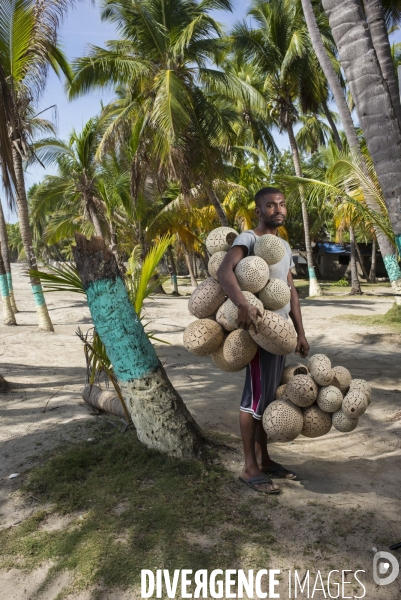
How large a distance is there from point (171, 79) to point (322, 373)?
11351mm

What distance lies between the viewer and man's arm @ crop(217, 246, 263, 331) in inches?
110

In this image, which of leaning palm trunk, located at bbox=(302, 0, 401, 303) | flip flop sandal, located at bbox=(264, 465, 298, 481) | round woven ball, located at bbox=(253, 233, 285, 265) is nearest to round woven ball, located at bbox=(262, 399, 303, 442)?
flip flop sandal, located at bbox=(264, 465, 298, 481)

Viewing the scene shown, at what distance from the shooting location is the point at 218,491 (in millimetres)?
3158

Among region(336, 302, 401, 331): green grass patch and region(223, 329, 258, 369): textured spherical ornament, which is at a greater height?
region(223, 329, 258, 369): textured spherical ornament

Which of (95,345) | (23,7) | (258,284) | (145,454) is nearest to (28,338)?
(23,7)

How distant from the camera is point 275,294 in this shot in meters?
2.99

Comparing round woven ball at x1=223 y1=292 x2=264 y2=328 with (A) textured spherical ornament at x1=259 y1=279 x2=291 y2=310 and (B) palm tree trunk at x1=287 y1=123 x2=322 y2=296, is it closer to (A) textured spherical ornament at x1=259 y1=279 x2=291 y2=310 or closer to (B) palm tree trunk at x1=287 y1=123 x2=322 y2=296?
(A) textured spherical ornament at x1=259 y1=279 x2=291 y2=310

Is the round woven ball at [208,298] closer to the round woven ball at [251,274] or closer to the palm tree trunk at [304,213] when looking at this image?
the round woven ball at [251,274]

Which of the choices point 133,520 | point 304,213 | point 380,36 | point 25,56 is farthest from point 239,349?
point 304,213

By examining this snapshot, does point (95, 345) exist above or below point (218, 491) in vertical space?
above

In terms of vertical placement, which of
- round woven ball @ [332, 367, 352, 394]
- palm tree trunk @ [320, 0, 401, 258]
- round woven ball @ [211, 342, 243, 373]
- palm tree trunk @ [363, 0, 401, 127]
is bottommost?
round woven ball @ [332, 367, 352, 394]

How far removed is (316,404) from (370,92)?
3.16 m

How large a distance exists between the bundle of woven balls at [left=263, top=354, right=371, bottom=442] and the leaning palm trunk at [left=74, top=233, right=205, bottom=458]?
724 mm

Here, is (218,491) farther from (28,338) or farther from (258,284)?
(28,338)
